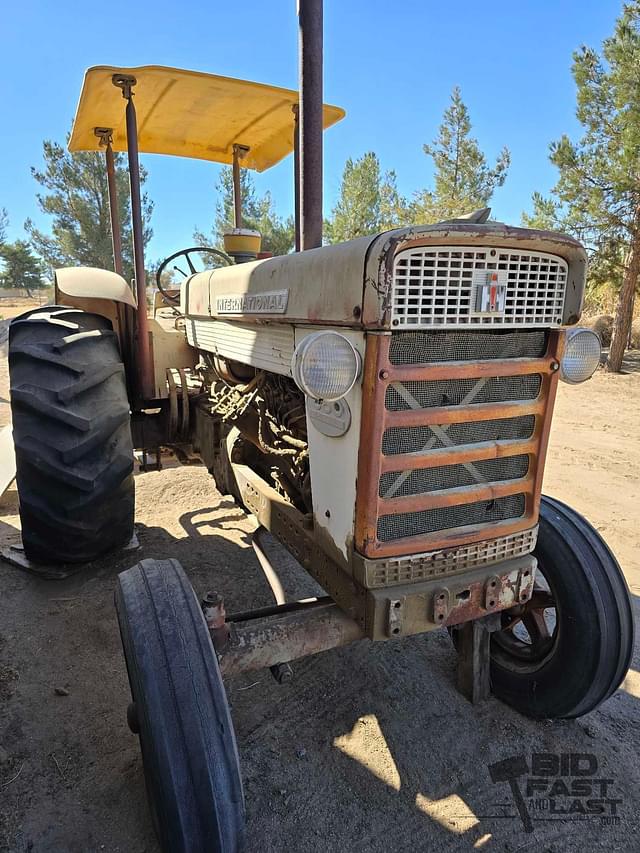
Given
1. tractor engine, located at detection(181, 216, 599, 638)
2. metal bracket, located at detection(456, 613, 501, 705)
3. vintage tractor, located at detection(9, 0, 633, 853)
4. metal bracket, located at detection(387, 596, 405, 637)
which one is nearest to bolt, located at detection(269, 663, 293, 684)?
vintage tractor, located at detection(9, 0, 633, 853)

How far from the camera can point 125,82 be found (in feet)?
9.53

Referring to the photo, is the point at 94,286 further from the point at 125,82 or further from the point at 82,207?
the point at 82,207

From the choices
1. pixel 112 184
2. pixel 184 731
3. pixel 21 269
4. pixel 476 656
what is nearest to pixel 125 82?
pixel 112 184

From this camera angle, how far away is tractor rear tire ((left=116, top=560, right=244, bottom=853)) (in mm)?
1350

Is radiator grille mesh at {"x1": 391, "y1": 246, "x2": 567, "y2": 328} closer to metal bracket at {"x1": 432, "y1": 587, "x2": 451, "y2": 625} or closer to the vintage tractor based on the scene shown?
the vintage tractor

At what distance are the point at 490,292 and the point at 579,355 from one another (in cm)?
44

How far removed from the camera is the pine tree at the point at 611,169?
10.3 meters

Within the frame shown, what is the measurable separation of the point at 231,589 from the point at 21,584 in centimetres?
110

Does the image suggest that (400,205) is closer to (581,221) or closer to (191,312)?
(581,221)

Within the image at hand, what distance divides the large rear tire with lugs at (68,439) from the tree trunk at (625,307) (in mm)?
11010

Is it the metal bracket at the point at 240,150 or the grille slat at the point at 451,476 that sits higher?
the metal bracket at the point at 240,150

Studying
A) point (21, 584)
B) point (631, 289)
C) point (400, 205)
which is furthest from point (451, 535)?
point (400, 205)

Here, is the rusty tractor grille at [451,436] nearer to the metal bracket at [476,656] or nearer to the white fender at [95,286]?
the metal bracket at [476,656]

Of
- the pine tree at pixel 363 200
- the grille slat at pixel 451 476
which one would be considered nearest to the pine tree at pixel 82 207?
the pine tree at pixel 363 200
